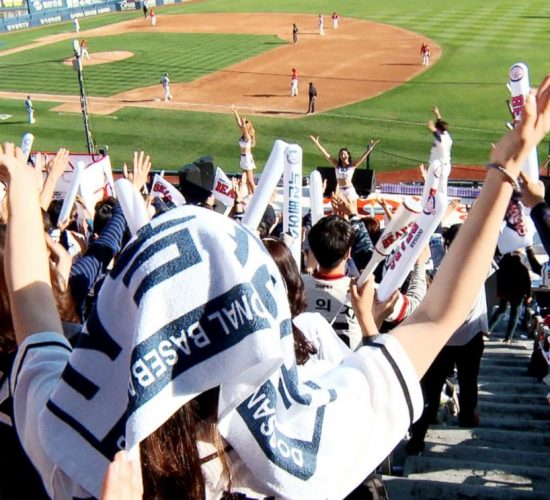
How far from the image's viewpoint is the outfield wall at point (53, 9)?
4775 centimetres

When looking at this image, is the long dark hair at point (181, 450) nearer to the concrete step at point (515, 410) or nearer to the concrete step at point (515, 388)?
the concrete step at point (515, 410)

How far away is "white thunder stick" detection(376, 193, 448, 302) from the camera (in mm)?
2930

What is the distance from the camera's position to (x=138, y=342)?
1.19 m

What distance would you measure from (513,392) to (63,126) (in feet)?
67.4

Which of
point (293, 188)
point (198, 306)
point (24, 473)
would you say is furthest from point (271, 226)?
point (198, 306)

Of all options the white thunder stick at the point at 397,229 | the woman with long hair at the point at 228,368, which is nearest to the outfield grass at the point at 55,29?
the white thunder stick at the point at 397,229

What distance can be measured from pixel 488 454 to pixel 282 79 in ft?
83.0

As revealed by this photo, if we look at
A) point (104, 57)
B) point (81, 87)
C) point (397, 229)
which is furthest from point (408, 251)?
point (104, 57)

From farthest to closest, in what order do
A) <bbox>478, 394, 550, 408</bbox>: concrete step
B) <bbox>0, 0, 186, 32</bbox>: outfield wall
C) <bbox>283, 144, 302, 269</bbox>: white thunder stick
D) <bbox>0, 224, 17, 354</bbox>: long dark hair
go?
<bbox>0, 0, 186, 32</bbox>: outfield wall, <bbox>478, 394, 550, 408</bbox>: concrete step, <bbox>283, 144, 302, 269</bbox>: white thunder stick, <bbox>0, 224, 17, 354</bbox>: long dark hair

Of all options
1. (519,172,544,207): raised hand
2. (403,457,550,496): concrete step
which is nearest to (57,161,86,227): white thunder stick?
(403,457,550,496): concrete step

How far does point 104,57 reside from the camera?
1330 inches

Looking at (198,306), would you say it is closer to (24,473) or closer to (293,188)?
(24,473)

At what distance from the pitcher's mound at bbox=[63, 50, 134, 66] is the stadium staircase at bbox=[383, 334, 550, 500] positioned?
99.2ft

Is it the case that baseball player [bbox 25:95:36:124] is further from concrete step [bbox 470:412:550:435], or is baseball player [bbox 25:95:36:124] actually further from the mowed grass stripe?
concrete step [bbox 470:412:550:435]
